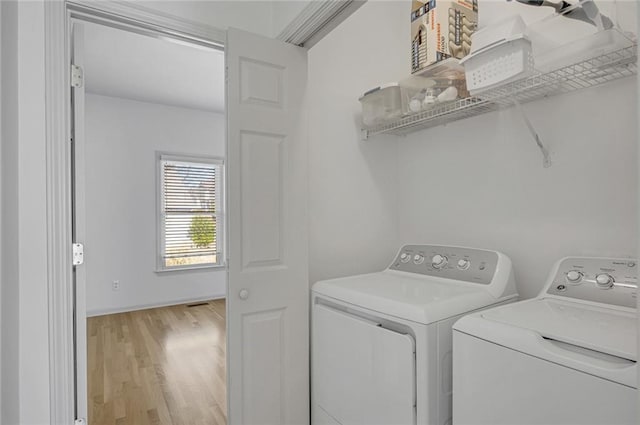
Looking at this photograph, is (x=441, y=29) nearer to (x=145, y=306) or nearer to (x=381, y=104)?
(x=381, y=104)

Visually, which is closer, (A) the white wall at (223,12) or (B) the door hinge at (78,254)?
(B) the door hinge at (78,254)

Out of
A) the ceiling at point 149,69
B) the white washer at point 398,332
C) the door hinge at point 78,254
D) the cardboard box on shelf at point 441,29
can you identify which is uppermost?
the ceiling at point 149,69

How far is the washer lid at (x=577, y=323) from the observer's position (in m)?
0.90

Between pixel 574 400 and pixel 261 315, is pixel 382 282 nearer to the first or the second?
pixel 261 315

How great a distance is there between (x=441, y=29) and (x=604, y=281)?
49.3 inches

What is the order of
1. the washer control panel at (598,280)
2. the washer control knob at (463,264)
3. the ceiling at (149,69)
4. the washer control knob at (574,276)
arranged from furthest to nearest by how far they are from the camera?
1. the ceiling at (149,69)
2. the washer control knob at (463,264)
3. the washer control knob at (574,276)
4. the washer control panel at (598,280)

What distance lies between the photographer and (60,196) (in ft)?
4.28

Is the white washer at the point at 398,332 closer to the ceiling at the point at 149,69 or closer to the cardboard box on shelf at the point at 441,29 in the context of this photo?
the cardboard box on shelf at the point at 441,29

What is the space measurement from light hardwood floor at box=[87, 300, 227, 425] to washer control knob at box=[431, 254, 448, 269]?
5.03 feet

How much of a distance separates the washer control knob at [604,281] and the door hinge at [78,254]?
1.92 meters

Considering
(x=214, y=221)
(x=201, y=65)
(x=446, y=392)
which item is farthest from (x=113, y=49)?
(x=446, y=392)

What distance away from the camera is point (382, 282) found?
5.53ft

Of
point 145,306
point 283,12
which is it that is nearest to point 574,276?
point 283,12

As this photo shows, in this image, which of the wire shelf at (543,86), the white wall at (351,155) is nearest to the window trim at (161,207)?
the white wall at (351,155)
